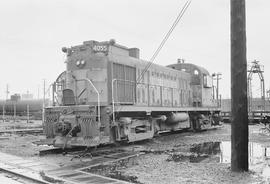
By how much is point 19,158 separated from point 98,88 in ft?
12.5

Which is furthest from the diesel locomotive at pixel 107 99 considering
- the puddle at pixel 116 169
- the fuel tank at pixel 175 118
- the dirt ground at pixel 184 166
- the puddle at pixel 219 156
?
the puddle at pixel 219 156

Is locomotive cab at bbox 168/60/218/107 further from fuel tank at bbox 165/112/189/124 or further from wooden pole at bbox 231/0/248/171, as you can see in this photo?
wooden pole at bbox 231/0/248/171

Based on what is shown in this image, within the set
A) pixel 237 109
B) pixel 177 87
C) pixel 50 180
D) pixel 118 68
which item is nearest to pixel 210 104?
pixel 177 87

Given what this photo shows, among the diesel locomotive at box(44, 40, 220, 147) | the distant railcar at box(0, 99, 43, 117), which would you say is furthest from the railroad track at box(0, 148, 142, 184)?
the distant railcar at box(0, 99, 43, 117)

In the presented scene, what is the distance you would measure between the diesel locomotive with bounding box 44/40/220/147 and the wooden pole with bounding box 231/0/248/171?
4.52m

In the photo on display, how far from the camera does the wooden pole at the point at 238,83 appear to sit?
7.22m

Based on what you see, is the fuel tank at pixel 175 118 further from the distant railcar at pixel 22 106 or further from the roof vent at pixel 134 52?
the distant railcar at pixel 22 106

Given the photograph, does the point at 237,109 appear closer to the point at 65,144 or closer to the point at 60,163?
the point at 60,163

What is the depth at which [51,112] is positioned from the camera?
1163 cm

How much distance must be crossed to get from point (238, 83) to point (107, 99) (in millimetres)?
5755

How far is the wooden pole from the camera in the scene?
7.22 meters

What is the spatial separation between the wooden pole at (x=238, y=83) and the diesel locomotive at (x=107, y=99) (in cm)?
452

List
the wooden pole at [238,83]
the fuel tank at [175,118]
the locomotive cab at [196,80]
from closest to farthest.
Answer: the wooden pole at [238,83]
the fuel tank at [175,118]
the locomotive cab at [196,80]

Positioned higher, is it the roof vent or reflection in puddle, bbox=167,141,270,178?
the roof vent
